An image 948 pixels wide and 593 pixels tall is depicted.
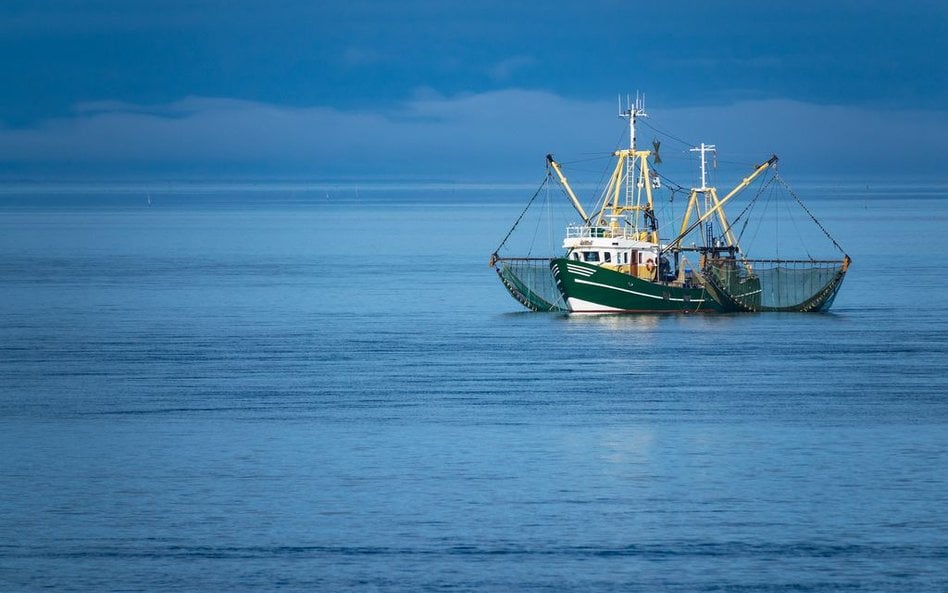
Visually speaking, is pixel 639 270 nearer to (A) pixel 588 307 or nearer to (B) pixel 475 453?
(A) pixel 588 307

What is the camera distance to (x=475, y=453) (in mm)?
46938

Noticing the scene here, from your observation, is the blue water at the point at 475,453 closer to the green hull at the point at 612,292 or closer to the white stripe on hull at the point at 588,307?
the green hull at the point at 612,292

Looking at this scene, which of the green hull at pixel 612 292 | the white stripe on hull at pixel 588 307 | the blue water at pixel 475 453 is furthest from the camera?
the white stripe on hull at pixel 588 307

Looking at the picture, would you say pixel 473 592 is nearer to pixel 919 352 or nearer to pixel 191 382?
pixel 191 382

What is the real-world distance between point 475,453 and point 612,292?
131ft

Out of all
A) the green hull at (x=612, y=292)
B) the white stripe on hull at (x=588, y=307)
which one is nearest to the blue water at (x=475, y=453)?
the green hull at (x=612, y=292)

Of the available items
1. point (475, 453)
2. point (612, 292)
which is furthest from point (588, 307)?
point (475, 453)

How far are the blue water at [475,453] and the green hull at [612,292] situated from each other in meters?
1.60

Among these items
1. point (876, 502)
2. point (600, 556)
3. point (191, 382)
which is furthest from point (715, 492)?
point (191, 382)

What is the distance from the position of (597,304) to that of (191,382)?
30197 millimetres

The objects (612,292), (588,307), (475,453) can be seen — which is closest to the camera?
(475,453)

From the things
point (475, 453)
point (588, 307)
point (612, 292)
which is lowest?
point (475, 453)

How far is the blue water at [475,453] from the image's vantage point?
3544 cm

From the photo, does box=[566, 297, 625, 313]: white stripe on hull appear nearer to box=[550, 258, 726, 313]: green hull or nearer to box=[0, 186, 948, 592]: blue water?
box=[550, 258, 726, 313]: green hull
